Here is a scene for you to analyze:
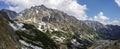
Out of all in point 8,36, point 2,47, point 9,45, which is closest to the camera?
point 2,47

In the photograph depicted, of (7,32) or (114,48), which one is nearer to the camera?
(7,32)

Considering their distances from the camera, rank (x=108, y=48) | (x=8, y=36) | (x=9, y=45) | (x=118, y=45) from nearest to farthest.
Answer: (x=9, y=45) → (x=8, y=36) → (x=118, y=45) → (x=108, y=48)

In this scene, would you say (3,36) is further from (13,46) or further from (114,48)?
(114,48)

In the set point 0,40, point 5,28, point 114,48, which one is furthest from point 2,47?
point 114,48

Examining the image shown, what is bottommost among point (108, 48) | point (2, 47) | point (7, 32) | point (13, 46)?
point (2, 47)

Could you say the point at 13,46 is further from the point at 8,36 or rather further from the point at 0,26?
the point at 0,26

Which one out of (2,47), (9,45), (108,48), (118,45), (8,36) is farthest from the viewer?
(108,48)

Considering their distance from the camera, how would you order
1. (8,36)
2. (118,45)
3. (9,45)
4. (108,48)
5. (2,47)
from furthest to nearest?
(108,48) < (118,45) < (8,36) < (9,45) < (2,47)

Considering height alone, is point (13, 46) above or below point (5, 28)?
below

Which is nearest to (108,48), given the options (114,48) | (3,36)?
(114,48)
